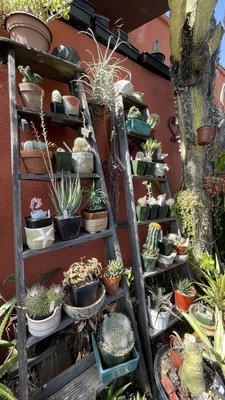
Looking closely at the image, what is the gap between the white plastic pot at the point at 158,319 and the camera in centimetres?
173

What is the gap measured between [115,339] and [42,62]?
1.82 meters

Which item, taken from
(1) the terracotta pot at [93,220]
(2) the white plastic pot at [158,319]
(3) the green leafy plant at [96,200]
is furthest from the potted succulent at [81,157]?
(2) the white plastic pot at [158,319]

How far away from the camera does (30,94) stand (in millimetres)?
1329

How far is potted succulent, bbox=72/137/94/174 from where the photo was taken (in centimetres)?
145

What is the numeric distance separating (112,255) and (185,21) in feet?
7.48

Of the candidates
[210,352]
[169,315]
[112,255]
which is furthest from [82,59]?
[210,352]

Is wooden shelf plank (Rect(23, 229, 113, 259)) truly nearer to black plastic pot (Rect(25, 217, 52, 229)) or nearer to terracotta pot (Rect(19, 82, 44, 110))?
black plastic pot (Rect(25, 217, 52, 229))

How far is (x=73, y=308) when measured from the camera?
4.09 feet

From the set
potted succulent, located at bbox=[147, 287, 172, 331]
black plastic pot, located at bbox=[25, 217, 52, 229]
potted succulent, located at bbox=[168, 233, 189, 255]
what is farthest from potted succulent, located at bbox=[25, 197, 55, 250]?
potted succulent, located at bbox=[168, 233, 189, 255]

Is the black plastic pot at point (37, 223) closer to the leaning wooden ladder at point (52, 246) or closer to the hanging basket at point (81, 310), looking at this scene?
the leaning wooden ladder at point (52, 246)

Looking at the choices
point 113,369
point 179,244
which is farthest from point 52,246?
point 179,244

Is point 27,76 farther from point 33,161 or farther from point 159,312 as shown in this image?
point 159,312

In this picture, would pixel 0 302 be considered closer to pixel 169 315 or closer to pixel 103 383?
pixel 103 383

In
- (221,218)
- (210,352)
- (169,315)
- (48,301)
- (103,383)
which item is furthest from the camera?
(221,218)
